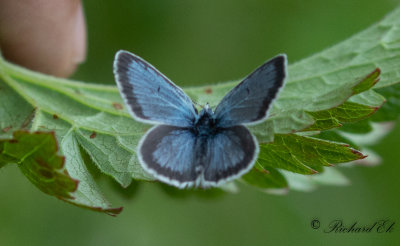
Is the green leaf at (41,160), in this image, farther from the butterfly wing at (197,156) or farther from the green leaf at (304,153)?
the green leaf at (304,153)

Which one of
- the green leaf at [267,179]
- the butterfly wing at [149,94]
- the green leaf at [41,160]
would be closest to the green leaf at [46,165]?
the green leaf at [41,160]

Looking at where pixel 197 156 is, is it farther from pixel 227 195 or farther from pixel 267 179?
pixel 227 195

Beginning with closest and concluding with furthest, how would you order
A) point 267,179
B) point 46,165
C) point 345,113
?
point 46,165 < point 345,113 < point 267,179

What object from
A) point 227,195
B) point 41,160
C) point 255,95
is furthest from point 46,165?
point 227,195

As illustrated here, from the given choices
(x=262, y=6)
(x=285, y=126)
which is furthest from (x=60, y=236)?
(x=262, y=6)

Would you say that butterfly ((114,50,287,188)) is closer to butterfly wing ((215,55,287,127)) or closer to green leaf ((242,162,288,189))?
butterfly wing ((215,55,287,127))

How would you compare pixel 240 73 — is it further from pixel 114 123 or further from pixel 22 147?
pixel 22 147
